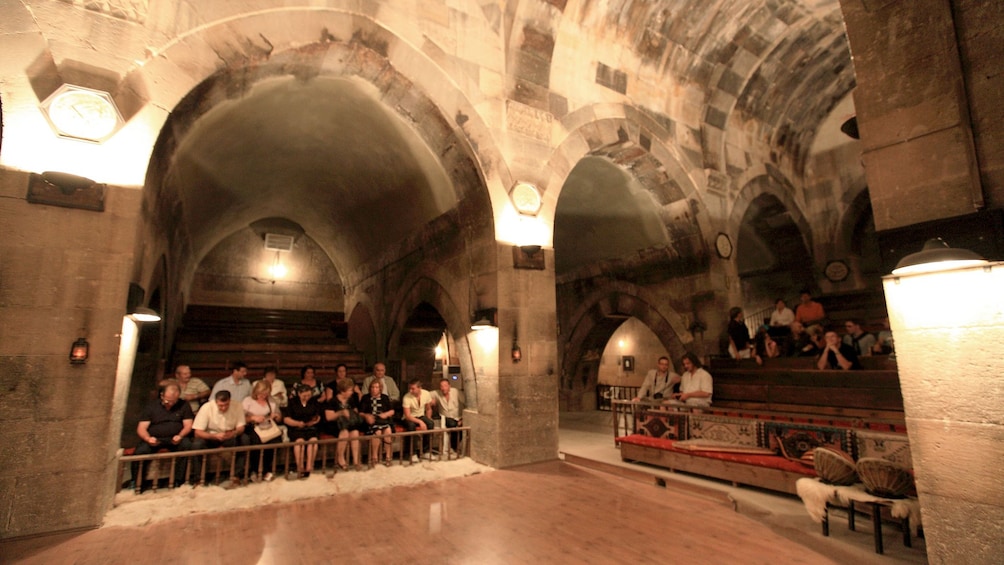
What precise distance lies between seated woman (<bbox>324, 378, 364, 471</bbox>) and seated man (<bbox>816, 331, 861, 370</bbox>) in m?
6.33

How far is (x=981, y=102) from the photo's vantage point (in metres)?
3.03

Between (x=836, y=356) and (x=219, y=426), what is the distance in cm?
782

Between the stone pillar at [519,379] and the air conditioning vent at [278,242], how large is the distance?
955 cm

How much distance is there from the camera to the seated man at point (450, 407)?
22.1ft

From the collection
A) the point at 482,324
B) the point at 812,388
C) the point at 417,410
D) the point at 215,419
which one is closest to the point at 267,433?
the point at 215,419

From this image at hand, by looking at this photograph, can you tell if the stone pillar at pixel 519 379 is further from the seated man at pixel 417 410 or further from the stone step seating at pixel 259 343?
the stone step seating at pixel 259 343

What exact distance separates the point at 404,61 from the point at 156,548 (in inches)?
214

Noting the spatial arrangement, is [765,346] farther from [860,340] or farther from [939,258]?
[939,258]

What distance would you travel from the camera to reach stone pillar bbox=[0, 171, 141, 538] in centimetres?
353

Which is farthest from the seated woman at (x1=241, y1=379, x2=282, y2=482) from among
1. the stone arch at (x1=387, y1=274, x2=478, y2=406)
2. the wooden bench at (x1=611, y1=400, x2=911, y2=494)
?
the wooden bench at (x1=611, y1=400, x2=911, y2=494)

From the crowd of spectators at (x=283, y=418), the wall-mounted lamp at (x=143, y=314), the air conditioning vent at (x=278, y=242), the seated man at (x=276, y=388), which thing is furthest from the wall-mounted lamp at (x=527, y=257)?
the air conditioning vent at (x=278, y=242)

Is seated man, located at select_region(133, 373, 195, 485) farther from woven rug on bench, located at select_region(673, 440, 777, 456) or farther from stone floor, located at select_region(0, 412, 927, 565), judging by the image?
woven rug on bench, located at select_region(673, 440, 777, 456)

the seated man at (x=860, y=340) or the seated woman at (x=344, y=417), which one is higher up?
the seated man at (x=860, y=340)

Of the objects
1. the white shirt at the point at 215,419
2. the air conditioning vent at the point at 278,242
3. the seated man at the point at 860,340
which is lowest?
the white shirt at the point at 215,419
